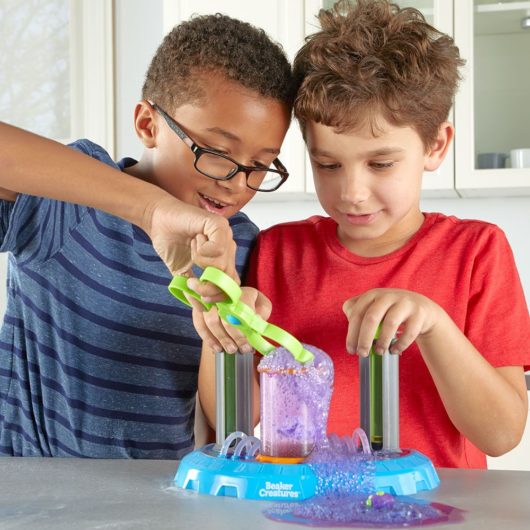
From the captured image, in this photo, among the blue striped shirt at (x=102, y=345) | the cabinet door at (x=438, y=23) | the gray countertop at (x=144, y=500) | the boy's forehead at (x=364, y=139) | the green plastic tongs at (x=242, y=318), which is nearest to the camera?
the gray countertop at (x=144, y=500)

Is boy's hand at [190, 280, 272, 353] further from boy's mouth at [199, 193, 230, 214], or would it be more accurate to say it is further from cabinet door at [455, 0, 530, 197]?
cabinet door at [455, 0, 530, 197]

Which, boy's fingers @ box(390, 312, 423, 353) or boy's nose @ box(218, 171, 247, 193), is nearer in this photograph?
boy's fingers @ box(390, 312, 423, 353)

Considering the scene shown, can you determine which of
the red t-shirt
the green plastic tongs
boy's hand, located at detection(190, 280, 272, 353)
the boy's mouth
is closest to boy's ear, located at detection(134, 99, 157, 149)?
the boy's mouth

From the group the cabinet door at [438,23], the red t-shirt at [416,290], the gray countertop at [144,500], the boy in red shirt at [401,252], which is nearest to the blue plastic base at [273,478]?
the gray countertop at [144,500]

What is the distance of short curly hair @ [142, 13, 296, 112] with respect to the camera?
1.10 metres

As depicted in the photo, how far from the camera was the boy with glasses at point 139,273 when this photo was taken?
3.56 feet

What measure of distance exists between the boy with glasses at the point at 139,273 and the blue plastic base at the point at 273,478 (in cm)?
42

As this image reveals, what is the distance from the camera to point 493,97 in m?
2.25

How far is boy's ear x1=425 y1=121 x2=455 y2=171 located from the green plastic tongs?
1.48 ft

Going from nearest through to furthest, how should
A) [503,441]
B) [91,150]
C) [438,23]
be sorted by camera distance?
[503,441], [91,150], [438,23]

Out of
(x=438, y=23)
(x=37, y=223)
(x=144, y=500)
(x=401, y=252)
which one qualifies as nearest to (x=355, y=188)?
(x=401, y=252)

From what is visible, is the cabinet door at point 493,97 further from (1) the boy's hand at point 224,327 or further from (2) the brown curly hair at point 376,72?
(1) the boy's hand at point 224,327

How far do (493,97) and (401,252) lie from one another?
1.22m

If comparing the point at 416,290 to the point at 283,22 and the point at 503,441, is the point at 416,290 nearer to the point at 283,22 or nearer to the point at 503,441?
the point at 503,441
